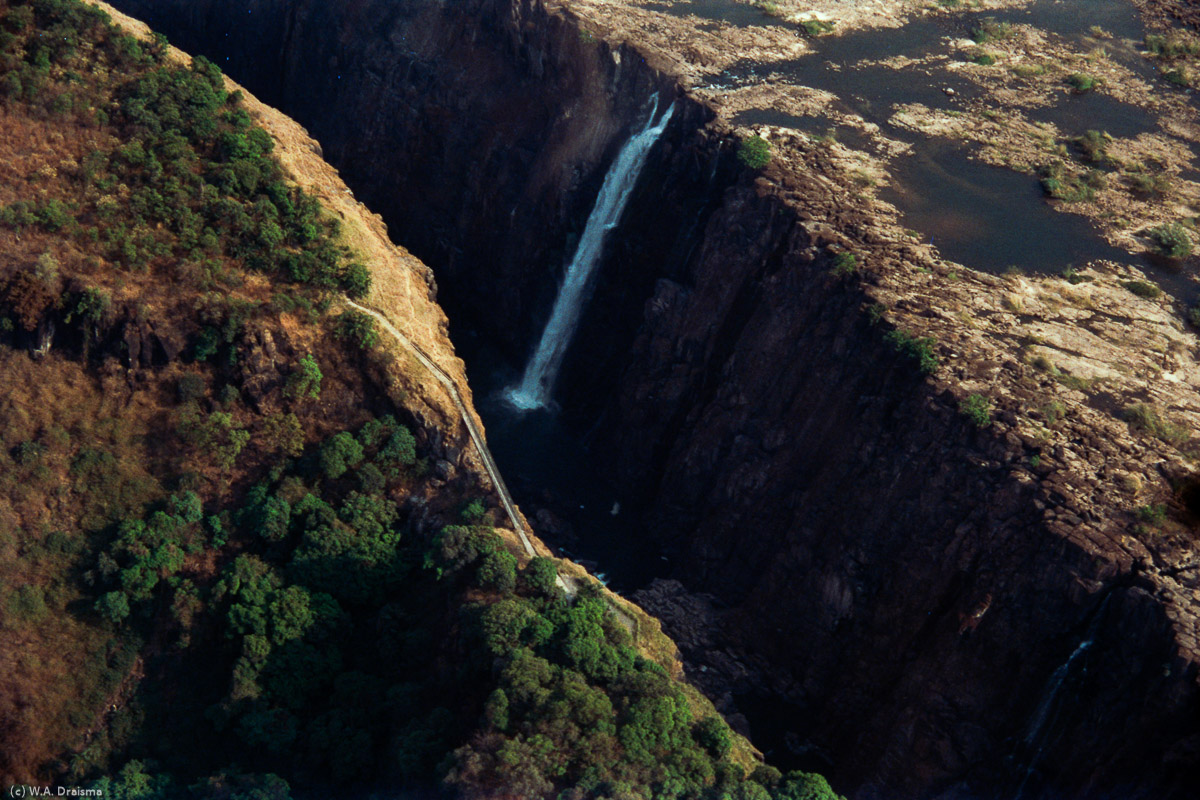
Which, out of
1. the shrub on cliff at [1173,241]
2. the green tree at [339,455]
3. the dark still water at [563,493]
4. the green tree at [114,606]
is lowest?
the green tree at [114,606]

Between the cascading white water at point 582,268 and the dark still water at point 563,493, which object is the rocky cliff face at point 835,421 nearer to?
the cascading white water at point 582,268

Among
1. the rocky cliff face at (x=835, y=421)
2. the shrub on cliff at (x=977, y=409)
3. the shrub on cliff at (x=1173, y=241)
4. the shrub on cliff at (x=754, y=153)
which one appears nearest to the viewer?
the rocky cliff face at (x=835, y=421)

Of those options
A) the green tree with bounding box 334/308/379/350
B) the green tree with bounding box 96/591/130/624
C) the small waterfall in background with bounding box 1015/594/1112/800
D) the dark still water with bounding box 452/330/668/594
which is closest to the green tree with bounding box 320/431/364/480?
the green tree with bounding box 334/308/379/350

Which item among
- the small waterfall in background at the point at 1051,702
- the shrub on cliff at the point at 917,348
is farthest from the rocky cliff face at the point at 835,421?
the shrub on cliff at the point at 917,348

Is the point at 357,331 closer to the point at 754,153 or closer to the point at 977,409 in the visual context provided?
the point at 754,153

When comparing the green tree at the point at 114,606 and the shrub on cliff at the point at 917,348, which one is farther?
the shrub on cliff at the point at 917,348

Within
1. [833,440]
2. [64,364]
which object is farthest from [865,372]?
[64,364]
